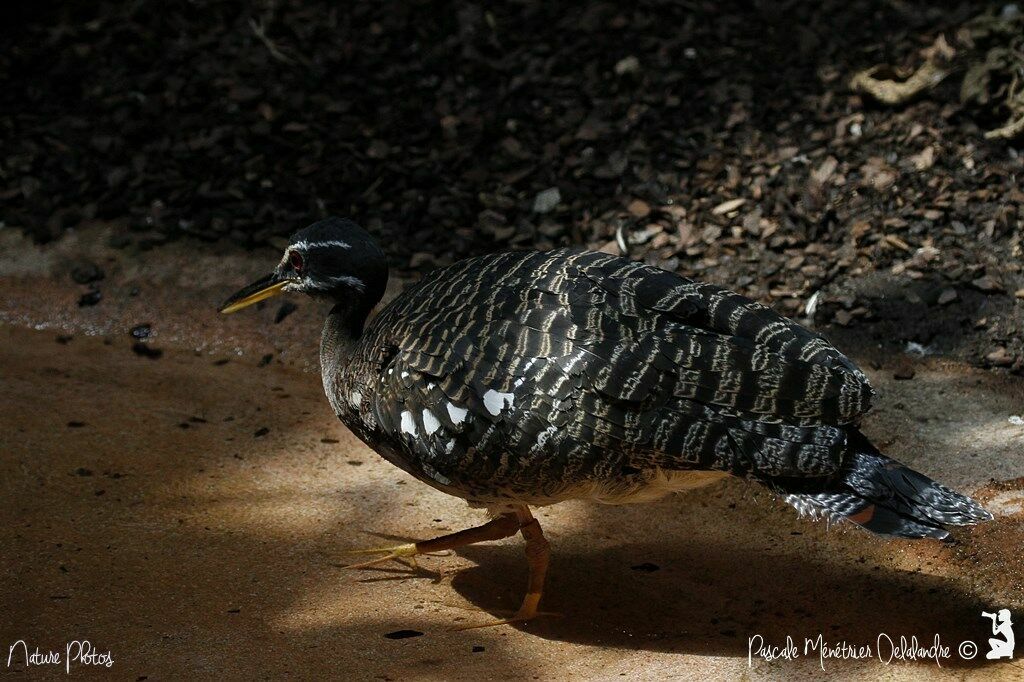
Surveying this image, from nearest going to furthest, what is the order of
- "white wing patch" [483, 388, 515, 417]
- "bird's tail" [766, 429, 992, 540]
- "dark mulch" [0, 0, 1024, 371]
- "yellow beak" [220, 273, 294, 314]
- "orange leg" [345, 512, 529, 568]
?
"bird's tail" [766, 429, 992, 540]
"white wing patch" [483, 388, 515, 417]
"orange leg" [345, 512, 529, 568]
"yellow beak" [220, 273, 294, 314]
"dark mulch" [0, 0, 1024, 371]

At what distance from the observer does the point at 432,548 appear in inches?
185

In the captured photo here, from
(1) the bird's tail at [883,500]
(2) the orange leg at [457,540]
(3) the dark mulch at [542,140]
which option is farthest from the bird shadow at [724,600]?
(3) the dark mulch at [542,140]

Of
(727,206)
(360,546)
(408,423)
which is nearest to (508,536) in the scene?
(360,546)

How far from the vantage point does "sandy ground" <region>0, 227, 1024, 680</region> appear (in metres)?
4.07

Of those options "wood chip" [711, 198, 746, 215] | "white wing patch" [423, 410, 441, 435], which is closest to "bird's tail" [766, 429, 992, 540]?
"white wing patch" [423, 410, 441, 435]

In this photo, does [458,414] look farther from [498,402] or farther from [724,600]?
[724,600]

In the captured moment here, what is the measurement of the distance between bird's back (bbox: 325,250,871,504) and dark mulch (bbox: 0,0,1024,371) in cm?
211

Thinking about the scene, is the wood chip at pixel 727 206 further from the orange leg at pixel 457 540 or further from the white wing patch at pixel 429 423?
the white wing patch at pixel 429 423

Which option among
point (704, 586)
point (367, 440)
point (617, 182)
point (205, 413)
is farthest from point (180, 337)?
point (704, 586)

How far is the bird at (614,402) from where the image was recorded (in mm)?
3953

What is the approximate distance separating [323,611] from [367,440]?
2.26 ft

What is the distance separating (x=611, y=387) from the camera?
13.1 ft

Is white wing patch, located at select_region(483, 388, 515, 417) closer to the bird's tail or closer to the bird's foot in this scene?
the bird's foot

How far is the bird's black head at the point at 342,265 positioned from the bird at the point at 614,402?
0.41 metres
